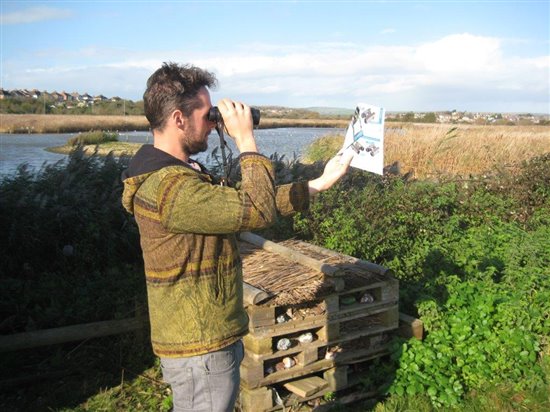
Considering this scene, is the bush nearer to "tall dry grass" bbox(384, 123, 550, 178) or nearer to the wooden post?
the wooden post

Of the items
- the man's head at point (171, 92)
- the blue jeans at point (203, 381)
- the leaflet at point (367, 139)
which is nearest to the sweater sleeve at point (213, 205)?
the man's head at point (171, 92)

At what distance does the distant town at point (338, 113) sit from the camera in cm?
2281

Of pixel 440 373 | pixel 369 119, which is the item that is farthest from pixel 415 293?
pixel 369 119

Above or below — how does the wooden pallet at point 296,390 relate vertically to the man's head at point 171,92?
below

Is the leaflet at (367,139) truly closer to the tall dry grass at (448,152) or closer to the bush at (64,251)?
the bush at (64,251)

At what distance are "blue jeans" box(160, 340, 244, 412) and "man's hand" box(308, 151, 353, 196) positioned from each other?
2.87 feet

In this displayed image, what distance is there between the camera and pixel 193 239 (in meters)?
2.08

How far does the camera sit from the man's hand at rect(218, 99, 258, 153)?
2068 mm

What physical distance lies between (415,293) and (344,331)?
120 cm

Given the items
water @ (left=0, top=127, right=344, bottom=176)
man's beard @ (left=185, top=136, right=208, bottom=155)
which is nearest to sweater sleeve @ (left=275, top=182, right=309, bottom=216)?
man's beard @ (left=185, top=136, right=208, bottom=155)

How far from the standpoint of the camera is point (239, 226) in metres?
1.96

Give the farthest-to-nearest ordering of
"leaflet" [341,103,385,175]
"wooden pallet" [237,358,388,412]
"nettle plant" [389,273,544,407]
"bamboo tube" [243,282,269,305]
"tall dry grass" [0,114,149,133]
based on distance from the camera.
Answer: "tall dry grass" [0,114,149,133], "nettle plant" [389,273,544,407], "wooden pallet" [237,358,388,412], "bamboo tube" [243,282,269,305], "leaflet" [341,103,385,175]

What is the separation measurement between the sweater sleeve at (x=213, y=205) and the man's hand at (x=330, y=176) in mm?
623

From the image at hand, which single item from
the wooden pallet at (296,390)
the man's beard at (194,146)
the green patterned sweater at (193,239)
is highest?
the man's beard at (194,146)
